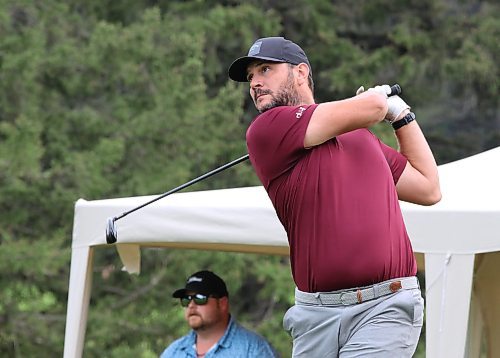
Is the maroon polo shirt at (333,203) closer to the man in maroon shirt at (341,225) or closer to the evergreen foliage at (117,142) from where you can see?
the man in maroon shirt at (341,225)

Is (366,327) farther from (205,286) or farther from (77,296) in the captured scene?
(205,286)

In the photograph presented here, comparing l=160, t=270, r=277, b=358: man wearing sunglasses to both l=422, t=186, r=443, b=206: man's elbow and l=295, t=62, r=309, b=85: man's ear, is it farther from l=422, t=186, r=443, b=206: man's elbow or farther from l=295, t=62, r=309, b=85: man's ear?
l=295, t=62, r=309, b=85: man's ear

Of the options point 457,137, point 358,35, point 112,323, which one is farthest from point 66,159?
point 457,137

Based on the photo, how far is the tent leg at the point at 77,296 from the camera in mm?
6484

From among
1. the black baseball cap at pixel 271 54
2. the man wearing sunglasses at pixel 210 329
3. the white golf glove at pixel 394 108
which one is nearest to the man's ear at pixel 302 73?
the black baseball cap at pixel 271 54

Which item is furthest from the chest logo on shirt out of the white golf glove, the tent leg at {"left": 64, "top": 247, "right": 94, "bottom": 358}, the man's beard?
the tent leg at {"left": 64, "top": 247, "right": 94, "bottom": 358}

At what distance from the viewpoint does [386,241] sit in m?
3.70

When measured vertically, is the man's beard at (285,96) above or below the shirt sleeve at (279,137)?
above

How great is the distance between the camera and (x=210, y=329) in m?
6.78

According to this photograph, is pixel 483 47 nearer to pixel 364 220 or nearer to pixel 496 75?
pixel 496 75

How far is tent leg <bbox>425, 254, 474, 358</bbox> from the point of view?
5.25 meters

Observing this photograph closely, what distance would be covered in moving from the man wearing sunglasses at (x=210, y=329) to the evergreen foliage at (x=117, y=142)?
13.0ft

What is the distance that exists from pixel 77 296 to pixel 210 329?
2.48 ft

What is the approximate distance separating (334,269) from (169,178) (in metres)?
7.87
